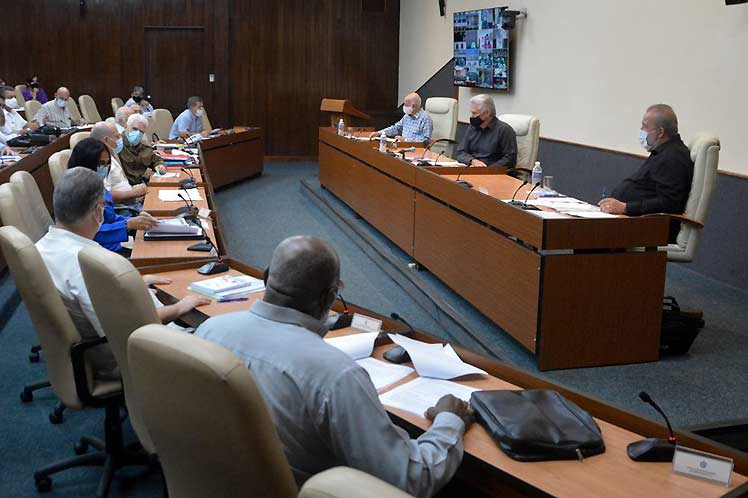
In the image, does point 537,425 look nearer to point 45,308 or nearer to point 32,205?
point 45,308

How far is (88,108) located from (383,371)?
11.4 metres

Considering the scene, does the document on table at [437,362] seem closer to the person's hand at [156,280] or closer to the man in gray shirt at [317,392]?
the man in gray shirt at [317,392]

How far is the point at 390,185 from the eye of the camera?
690 centimetres

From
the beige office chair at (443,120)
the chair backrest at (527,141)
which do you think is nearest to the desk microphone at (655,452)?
the chair backrest at (527,141)

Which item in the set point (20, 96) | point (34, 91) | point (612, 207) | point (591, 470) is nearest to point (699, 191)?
point (612, 207)

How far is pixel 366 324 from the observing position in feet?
8.76

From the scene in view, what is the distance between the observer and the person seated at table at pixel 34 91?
12.7m

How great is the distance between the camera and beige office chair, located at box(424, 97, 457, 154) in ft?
28.6

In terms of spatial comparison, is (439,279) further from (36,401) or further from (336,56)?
(336,56)

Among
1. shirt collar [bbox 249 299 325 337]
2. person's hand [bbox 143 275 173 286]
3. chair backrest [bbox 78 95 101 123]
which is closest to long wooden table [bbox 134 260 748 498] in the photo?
shirt collar [bbox 249 299 325 337]

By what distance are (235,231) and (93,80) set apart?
23.0 feet

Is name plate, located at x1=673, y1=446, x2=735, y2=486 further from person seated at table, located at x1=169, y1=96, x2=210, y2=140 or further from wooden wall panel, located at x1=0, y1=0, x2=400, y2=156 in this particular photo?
wooden wall panel, located at x1=0, y1=0, x2=400, y2=156

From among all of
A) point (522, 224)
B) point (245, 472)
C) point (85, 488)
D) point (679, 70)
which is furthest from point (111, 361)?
point (679, 70)

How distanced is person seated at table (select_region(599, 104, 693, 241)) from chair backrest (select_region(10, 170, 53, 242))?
3.22 meters
